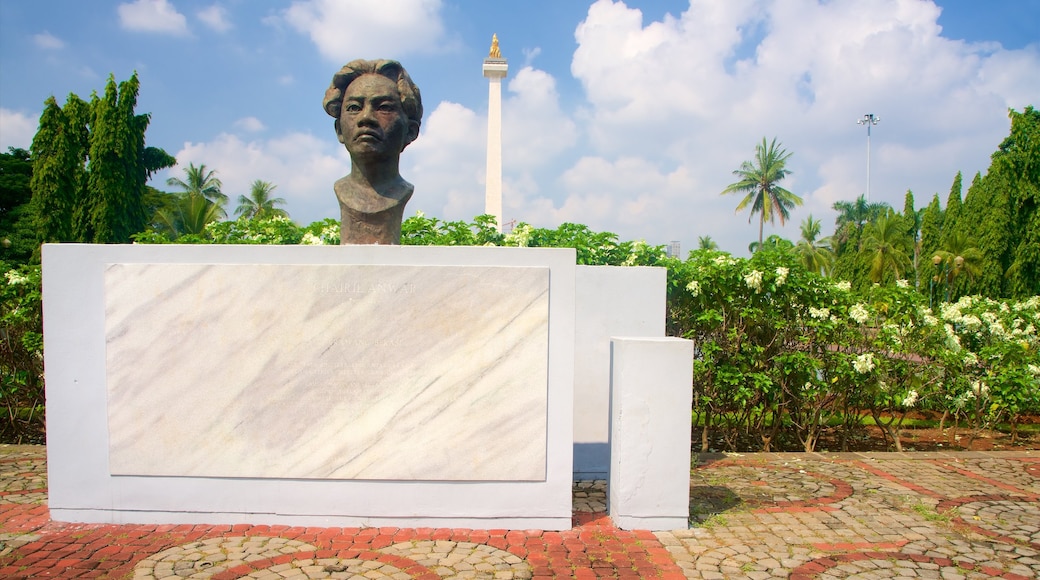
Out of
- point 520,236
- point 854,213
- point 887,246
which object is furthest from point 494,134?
point 854,213

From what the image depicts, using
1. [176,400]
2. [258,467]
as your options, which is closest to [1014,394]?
[258,467]

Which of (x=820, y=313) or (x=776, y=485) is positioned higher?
(x=820, y=313)

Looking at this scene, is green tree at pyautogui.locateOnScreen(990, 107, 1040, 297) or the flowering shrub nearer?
the flowering shrub

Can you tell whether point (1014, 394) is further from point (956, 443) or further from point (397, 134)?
point (397, 134)

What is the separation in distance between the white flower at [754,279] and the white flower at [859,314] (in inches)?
42.9

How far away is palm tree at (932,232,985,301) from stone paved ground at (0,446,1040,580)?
1906 cm

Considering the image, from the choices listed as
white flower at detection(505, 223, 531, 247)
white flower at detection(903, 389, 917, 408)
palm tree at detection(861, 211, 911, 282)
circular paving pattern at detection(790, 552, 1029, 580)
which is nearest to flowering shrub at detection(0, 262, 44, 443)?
white flower at detection(505, 223, 531, 247)

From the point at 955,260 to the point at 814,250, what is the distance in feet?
85.0

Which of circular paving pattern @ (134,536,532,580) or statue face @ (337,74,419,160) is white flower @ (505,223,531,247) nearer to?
statue face @ (337,74,419,160)

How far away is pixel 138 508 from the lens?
4340 mm

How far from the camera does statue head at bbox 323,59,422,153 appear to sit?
5.05m

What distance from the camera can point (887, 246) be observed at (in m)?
33.5

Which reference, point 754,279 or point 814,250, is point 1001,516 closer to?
point 754,279

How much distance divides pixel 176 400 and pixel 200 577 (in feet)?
4.20
